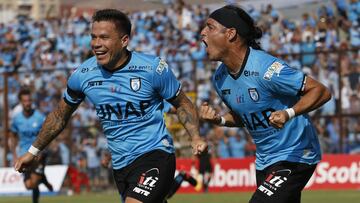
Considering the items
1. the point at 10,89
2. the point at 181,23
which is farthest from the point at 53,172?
the point at 181,23

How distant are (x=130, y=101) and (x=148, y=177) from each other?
2.45 ft

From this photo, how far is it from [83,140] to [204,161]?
4.92 m

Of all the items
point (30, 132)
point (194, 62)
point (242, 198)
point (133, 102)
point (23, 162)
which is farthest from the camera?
point (194, 62)

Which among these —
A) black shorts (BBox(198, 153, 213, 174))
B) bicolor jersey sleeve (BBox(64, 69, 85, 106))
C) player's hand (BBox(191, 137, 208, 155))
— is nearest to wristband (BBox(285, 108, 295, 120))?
player's hand (BBox(191, 137, 208, 155))

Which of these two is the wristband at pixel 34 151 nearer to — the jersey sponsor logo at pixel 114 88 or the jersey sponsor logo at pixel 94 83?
the jersey sponsor logo at pixel 94 83

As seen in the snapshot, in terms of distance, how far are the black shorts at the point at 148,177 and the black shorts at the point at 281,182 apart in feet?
2.90

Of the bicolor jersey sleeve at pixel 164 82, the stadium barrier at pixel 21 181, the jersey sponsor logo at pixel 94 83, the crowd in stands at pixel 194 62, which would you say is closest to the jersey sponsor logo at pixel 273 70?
the bicolor jersey sleeve at pixel 164 82

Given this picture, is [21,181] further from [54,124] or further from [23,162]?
[23,162]

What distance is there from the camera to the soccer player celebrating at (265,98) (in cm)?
873

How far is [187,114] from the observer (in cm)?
960

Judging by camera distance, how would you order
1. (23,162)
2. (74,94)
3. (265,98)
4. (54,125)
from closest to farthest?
1. (265,98)
2. (23,162)
3. (74,94)
4. (54,125)

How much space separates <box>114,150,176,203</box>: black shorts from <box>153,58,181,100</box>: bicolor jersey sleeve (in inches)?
21.7

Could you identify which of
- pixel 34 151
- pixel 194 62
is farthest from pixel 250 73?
pixel 194 62

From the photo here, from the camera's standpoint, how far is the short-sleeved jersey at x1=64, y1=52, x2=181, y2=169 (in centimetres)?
942
